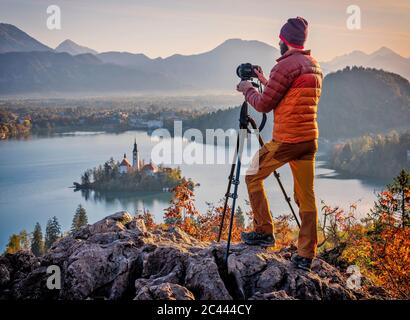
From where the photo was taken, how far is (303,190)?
3.64 m

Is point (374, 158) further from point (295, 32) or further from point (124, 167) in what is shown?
point (295, 32)

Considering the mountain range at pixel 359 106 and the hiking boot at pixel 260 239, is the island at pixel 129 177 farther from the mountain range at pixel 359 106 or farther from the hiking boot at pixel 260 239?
the hiking boot at pixel 260 239

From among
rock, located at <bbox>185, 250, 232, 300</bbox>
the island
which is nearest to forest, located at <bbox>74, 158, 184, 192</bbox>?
the island

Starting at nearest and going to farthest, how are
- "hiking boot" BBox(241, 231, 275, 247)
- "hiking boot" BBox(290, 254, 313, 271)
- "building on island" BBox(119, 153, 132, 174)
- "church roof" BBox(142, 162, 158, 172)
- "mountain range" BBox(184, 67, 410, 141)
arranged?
"hiking boot" BBox(290, 254, 313, 271) → "hiking boot" BBox(241, 231, 275, 247) → "building on island" BBox(119, 153, 132, 174) → "church roof" BBox(142, 162, 158, 172) → "mountain range" BBox(184, 67, 410, 141)

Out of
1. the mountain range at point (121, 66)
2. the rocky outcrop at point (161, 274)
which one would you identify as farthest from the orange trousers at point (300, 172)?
the mountain range at point (121, 66)

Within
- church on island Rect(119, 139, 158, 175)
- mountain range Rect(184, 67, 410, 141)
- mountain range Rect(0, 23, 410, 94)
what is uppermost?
mountain range Rect(0, 23, 410, 94)

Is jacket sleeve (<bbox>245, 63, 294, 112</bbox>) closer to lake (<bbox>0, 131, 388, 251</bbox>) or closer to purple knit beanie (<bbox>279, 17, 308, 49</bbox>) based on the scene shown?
purple knit beanie (<bbox>279, 17, 308, 49</bbox>)

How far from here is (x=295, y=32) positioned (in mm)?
3531

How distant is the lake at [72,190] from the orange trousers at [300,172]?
29675 mm

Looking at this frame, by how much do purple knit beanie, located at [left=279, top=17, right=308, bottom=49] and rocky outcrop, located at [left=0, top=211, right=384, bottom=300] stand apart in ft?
5.41

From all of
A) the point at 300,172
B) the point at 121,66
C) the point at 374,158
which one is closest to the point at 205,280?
the point at 300,172

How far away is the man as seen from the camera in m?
3.45

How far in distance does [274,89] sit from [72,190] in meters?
51.0
